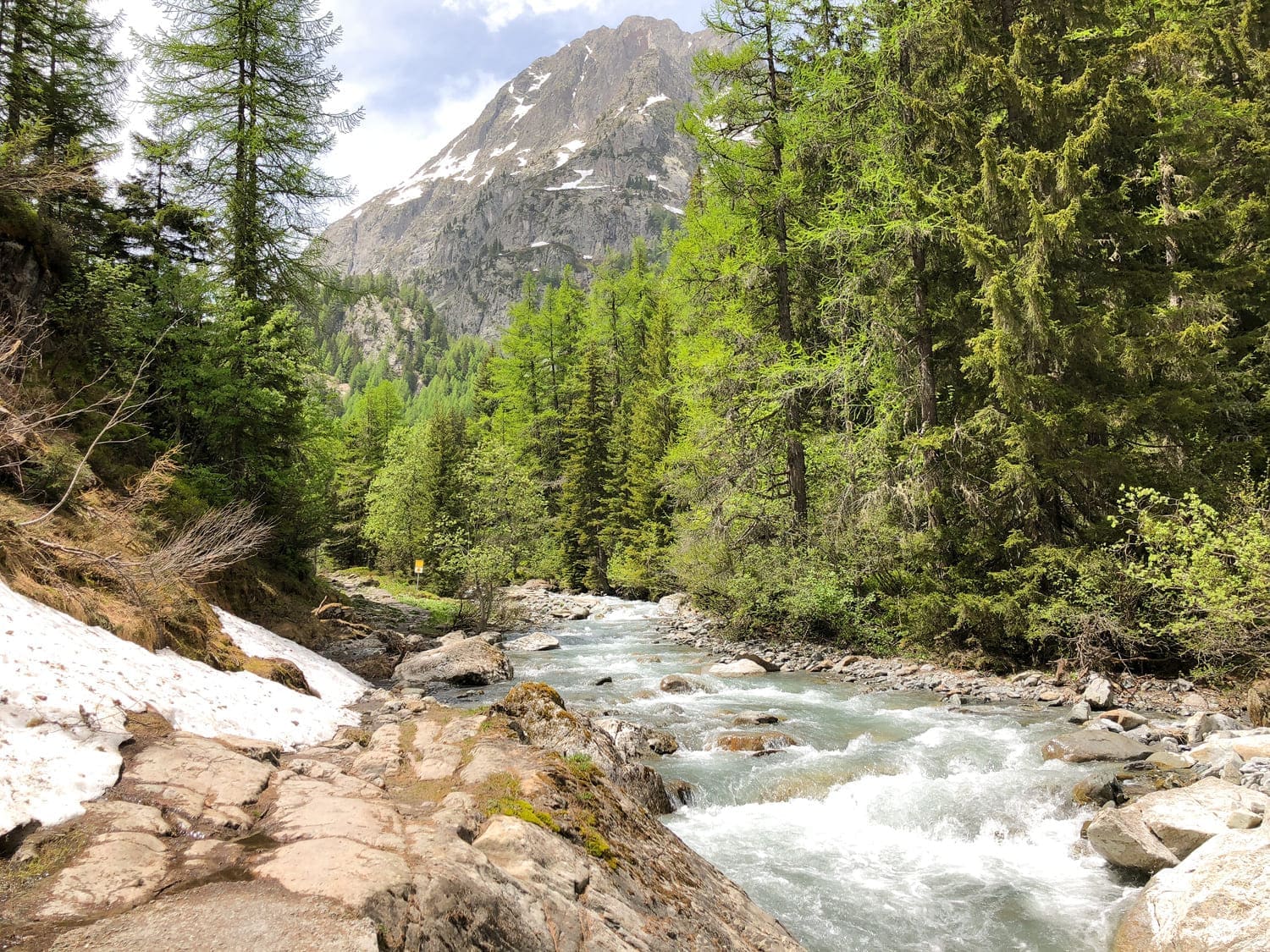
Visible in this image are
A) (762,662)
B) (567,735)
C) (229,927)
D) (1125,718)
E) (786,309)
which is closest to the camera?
(229,927)

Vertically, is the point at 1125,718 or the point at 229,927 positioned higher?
the point at 229,927

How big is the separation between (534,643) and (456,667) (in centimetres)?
583

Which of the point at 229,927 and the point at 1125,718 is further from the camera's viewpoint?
the point at 1125,718

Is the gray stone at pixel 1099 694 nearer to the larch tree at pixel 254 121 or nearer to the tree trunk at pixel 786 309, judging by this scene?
the tree trunk at pixel 786 309

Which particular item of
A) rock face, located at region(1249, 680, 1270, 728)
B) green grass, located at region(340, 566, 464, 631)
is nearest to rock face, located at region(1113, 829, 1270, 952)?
rock face, located at region(1249, 680, 1270, 728)

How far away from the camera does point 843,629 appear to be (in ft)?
52.9

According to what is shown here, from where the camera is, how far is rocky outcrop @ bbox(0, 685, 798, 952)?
2.74 metres

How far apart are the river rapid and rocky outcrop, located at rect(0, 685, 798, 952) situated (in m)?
1.87

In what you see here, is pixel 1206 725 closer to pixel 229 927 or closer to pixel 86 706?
pixel 229 927

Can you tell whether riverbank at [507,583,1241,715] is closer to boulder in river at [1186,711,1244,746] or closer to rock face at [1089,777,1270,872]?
boulder in river at [1186,711,1244,746]

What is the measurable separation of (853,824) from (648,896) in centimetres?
452

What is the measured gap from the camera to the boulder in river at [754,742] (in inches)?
377

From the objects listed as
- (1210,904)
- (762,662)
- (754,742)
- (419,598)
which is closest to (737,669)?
(762,662)

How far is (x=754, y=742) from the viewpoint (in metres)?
9.64
